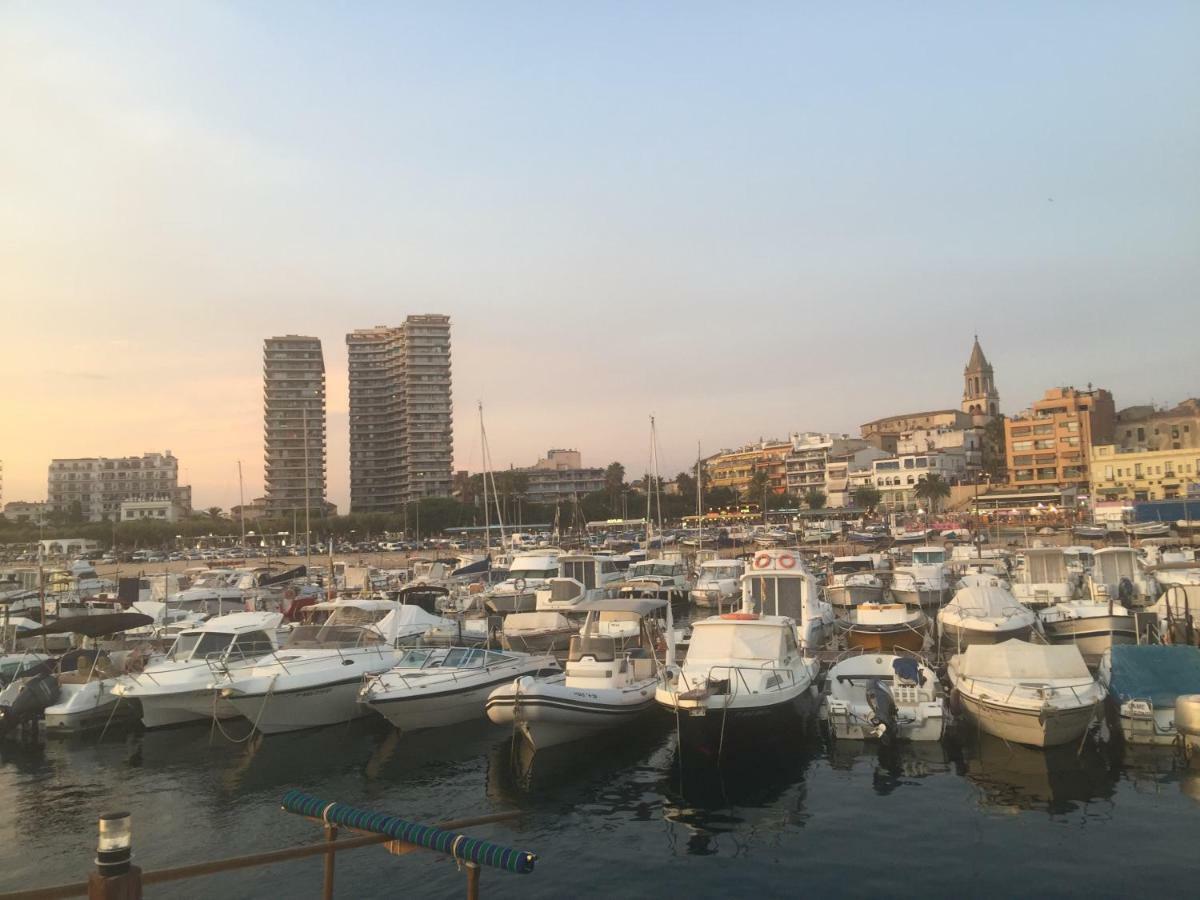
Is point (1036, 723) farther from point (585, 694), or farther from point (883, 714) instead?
point (585, 694)

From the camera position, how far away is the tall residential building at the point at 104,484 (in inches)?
6949

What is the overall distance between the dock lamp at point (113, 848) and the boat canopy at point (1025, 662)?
58.7 ft

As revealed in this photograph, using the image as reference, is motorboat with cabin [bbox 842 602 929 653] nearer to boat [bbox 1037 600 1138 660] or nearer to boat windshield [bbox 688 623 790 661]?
boat [bbox 1037 600 1138 660]

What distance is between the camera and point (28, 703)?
73.0ft

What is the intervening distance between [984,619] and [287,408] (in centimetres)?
14275

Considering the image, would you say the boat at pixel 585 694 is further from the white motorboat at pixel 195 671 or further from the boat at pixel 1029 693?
the white motorboat at pixel 195 671

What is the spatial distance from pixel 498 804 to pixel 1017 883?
349 inches

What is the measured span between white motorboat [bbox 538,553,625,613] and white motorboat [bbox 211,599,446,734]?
1270 cm

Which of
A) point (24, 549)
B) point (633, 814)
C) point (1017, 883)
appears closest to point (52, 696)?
point (633, 814)

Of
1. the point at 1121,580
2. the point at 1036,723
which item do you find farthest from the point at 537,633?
the point at 1121,580

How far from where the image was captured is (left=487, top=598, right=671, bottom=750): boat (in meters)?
18.1

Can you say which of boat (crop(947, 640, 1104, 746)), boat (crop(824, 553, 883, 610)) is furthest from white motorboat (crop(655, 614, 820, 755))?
boat (crop(824, 553, 883, 610))

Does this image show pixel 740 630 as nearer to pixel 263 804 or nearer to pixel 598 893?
pixel 598 893

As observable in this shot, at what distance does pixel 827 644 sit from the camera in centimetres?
3014
